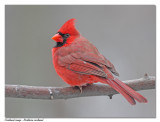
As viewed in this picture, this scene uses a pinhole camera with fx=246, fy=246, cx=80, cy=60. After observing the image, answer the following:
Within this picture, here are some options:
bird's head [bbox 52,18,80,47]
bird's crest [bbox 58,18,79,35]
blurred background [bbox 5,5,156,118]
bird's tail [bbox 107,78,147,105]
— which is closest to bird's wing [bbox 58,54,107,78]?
bird's tail [bbox 107,78,147,105]

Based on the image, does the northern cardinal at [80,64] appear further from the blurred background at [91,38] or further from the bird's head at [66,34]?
the blurred background at [91,38]

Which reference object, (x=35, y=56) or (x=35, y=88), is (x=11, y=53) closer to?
(x=35, y=56)

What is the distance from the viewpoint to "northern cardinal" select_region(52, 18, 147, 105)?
8.63 feet

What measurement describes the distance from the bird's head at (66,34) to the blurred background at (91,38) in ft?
2.98

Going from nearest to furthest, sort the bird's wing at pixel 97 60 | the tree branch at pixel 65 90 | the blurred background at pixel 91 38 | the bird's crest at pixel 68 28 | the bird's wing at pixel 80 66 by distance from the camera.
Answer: the tree branch at pixel 65 90 < the bird's wing at pixel 80 66 < the bird's wing at pixel 97 60 < the bird's crest at pixel 68 28 < the blurred background at pixel 91 38

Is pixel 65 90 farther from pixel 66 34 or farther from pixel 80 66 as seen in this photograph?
pixel 66 34

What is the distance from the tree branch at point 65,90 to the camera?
2.37m

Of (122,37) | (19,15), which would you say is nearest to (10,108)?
(19,15)

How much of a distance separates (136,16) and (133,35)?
38cm

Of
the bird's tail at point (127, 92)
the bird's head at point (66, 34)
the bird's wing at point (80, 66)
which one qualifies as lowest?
the bird's tail at point (127, 92)

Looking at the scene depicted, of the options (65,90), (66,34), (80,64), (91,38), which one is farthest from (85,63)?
(91,38)

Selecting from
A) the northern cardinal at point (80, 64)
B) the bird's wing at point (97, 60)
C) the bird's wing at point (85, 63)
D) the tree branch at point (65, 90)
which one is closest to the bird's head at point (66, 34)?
the northern cardinal at point (80, 64)

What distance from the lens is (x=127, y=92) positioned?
2506 millimetres

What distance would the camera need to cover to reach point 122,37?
4492 mm
